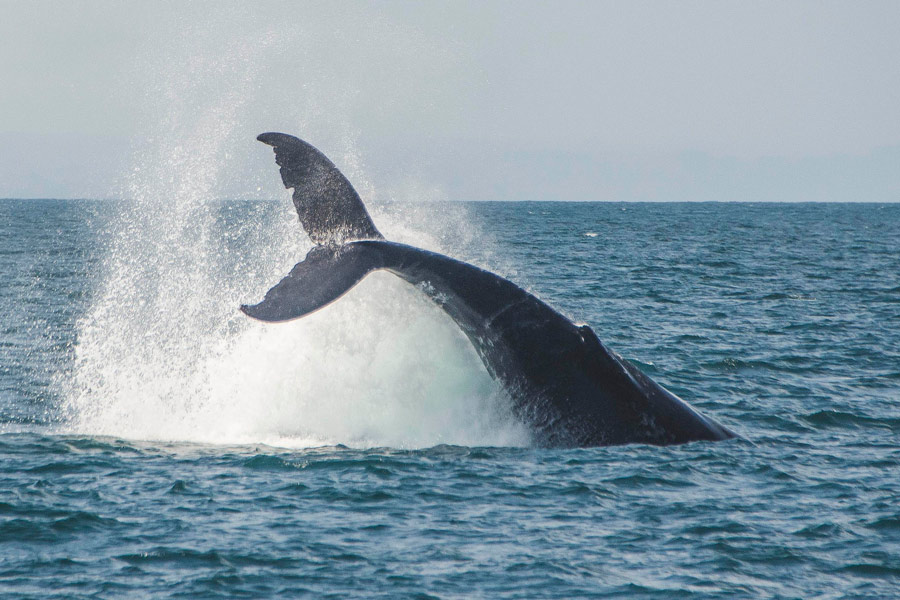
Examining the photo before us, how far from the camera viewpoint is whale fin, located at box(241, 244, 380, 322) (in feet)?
29.8

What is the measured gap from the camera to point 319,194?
10.4 metres

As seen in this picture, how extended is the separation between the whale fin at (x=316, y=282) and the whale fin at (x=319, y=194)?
33 centimetres

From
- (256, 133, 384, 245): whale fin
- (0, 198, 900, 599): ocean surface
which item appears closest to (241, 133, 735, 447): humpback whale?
(256, 133, 384, 245): whale fin

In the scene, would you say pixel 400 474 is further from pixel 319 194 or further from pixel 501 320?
pixel 319 194

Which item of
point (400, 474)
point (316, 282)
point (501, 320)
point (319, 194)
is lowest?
point (400, 474)

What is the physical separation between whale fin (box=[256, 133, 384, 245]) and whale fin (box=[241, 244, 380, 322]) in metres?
0.33

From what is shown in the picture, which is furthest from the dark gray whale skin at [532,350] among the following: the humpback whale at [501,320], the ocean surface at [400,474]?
the ocean surface at [400,474]

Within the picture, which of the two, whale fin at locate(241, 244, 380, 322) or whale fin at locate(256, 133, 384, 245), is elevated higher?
whale fin at locate(256, 133, 384, 245)

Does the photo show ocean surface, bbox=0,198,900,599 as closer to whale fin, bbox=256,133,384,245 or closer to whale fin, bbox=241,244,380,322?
whale fin, bbox=256,133,384,245

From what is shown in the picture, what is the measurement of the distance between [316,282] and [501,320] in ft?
6.43

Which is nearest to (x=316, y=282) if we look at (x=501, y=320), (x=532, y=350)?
(x=501, y=320)

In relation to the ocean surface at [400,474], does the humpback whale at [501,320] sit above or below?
above

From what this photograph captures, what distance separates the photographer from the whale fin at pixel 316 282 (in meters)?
9.09

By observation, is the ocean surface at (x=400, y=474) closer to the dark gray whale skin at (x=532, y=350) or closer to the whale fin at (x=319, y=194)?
the dark gray whale skin at (x=532, y=350)
